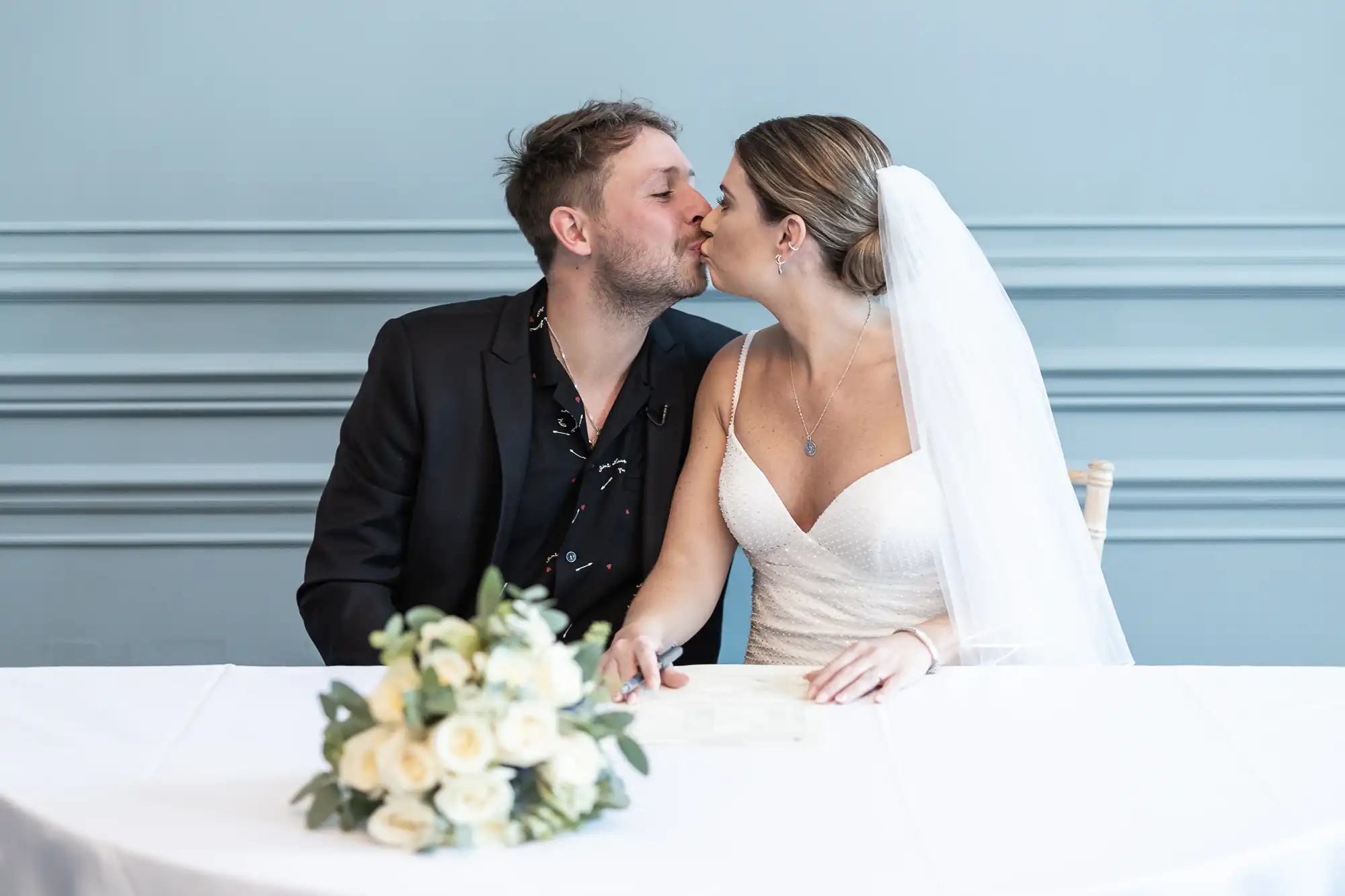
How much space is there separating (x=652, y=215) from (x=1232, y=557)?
1.60 m

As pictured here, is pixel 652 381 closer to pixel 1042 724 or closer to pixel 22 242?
pixel 1042 724

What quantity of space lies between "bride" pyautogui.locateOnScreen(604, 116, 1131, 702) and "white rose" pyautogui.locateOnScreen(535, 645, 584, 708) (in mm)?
851

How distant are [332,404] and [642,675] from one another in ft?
4.62

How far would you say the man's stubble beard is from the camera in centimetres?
242

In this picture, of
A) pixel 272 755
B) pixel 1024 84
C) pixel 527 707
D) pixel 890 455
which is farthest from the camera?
pixel 1024 84

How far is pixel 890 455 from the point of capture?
225 centimetres

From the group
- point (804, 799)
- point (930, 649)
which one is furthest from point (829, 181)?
point (804, 799)

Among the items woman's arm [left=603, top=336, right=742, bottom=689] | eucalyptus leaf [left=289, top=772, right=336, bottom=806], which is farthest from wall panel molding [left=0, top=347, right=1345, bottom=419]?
eucalyptus leaf [left=289, top=772, right=336, bottom=806]

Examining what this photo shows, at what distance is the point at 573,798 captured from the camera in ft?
4.00

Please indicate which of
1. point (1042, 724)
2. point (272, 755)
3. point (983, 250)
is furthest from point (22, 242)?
point (1042, 724)

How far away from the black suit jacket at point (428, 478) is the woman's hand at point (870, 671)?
73cm

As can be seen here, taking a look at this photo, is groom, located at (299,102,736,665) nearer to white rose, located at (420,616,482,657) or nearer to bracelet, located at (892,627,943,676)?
bracelet, located at (892,627,943,676)

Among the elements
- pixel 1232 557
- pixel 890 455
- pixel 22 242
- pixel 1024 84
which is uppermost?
pixel 1024 84

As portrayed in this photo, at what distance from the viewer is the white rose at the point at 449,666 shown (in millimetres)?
1135
